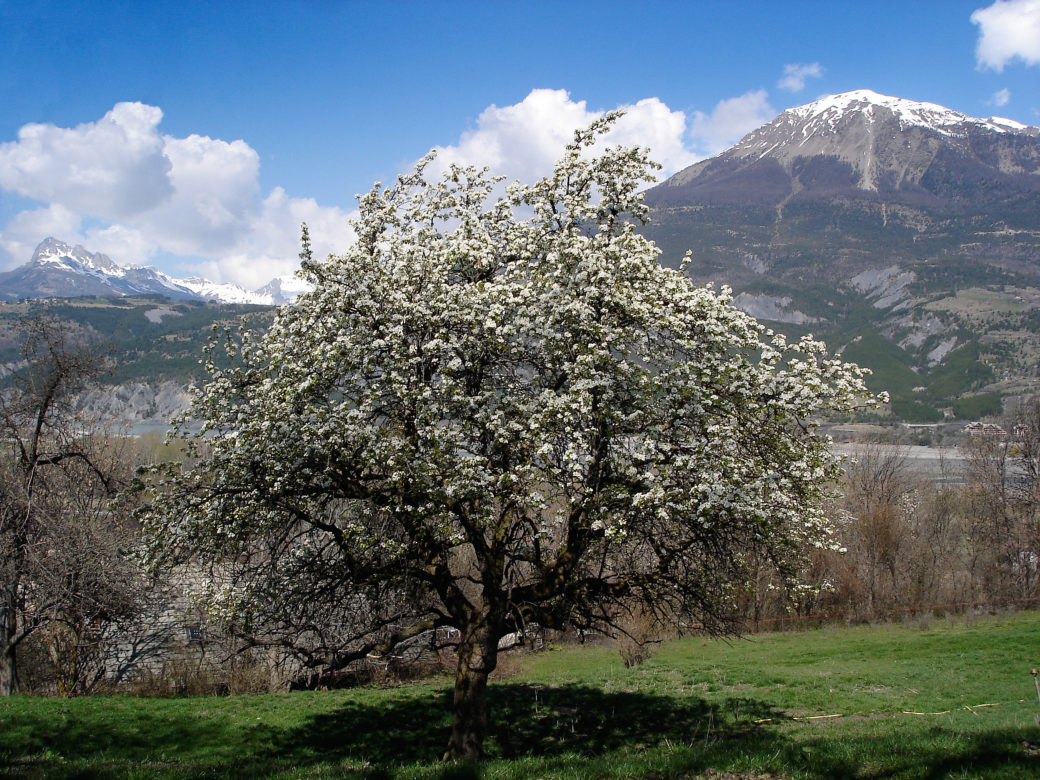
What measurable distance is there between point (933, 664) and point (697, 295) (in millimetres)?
26271

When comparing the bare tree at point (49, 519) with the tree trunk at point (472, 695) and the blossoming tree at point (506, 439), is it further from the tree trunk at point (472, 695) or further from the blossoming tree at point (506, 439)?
the tree trunk at point (472, 695)

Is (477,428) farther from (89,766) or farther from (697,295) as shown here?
(89,766)

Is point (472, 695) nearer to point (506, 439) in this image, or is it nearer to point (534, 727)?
point (506, 439)

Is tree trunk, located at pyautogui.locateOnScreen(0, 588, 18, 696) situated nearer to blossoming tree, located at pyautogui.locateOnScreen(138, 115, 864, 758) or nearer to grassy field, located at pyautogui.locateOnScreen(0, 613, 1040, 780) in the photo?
grassy field, located at pyautogui.locateOnScreen(0, 613, 1040, 780)

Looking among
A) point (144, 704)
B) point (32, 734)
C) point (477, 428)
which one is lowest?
point (144, 704)

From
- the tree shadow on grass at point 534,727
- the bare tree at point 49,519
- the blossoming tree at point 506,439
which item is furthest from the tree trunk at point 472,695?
the bare tree at point 49,519

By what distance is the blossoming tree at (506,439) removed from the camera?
11.9 metres

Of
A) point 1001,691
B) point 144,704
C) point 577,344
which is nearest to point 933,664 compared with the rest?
point 1001,691

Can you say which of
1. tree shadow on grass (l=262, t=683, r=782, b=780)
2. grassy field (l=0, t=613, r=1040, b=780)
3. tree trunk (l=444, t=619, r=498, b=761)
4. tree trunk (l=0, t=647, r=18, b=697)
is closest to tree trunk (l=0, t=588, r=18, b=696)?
tree trunk (l=0, t=647, r=18, b=697)

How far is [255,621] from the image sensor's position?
1462 centimetres

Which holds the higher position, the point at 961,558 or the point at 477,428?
the point at 477,428

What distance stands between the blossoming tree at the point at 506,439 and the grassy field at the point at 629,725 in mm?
3094

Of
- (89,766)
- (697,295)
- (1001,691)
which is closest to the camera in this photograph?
(89,766)

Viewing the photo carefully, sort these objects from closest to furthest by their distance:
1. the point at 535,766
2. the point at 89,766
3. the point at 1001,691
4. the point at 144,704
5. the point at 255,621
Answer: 1. the point at 535,766
2. the point at 89,766
3. the point at 255,621
4. the point at 144,704
5. the point at 1001,691
